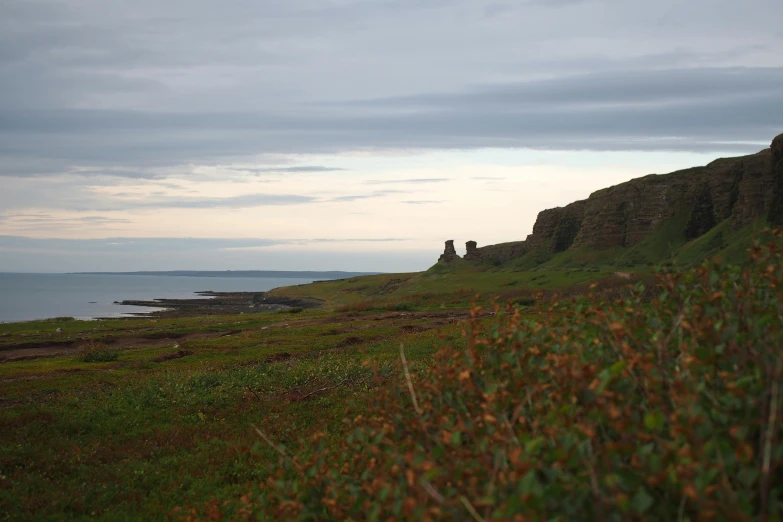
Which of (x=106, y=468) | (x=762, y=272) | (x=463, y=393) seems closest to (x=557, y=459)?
(x=463, y=393)

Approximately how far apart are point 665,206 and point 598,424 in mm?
127287

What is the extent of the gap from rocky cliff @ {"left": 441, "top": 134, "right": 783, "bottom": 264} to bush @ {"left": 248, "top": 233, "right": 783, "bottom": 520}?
250ft

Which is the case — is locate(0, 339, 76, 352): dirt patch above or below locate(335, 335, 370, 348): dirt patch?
below

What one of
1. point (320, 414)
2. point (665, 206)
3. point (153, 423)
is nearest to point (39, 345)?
Result: point (153, 423)

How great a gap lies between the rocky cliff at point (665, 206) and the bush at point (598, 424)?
76289mm

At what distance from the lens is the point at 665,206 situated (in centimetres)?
12162

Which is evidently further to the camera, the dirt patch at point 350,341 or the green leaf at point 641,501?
the dirt patch at point 350,341

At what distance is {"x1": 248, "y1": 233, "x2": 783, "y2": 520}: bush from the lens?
4523mm

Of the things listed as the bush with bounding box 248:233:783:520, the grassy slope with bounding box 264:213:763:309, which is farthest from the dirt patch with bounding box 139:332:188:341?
the bush with bounding box 248:233:783:520

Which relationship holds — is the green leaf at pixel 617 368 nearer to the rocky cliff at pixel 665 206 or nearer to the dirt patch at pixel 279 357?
the dirt patch at pixel 279 357

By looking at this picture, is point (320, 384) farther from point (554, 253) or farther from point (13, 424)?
point (554, 253)

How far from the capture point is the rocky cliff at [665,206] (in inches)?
3533

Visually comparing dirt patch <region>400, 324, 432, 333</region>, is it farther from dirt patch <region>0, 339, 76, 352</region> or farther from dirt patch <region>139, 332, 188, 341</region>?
dirt patch <region>0, 339, 76, 352</region>

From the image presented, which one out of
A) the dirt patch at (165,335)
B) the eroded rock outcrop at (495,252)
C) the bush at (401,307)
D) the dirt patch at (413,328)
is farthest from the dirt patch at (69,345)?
the eroded rock outcrop at (495,252)
